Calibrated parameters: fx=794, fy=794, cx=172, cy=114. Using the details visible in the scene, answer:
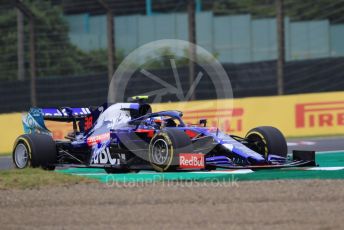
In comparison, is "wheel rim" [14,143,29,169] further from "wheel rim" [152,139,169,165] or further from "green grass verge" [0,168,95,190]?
"wheel rim" [152,139,169,165]

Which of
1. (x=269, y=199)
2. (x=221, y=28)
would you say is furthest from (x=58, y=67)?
(x=269, y=199)

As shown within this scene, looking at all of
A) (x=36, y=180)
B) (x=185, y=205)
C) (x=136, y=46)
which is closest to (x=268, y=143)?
(x=36, y=180)

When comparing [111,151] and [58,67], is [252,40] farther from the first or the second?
[111,151]

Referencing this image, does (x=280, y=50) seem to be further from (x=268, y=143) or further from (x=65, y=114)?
(x=268, y=143)

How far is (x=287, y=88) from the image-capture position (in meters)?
22.5

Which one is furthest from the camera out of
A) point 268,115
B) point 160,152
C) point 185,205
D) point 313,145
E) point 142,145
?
point 268,115

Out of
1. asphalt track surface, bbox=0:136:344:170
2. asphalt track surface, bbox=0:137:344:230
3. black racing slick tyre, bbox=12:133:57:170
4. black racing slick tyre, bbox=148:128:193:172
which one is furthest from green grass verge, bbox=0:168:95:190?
asphalt track surface, bbox=0:136:344:170

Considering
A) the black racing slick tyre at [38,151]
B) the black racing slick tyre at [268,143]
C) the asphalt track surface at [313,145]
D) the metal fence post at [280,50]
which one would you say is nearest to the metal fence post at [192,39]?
the metal fence post at [280,50]

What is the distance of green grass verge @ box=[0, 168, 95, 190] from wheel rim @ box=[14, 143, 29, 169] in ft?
7.10

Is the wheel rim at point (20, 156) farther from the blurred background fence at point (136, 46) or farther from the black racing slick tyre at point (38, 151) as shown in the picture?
the blurred background fence at point (136, 46)

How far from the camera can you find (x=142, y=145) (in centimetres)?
1288

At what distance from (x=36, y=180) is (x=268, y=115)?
11.8 metres

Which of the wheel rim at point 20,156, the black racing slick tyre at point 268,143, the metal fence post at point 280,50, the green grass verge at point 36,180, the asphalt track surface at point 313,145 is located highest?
the metal fence post at point 280,50

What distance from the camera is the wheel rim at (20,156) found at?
13.8 meters
